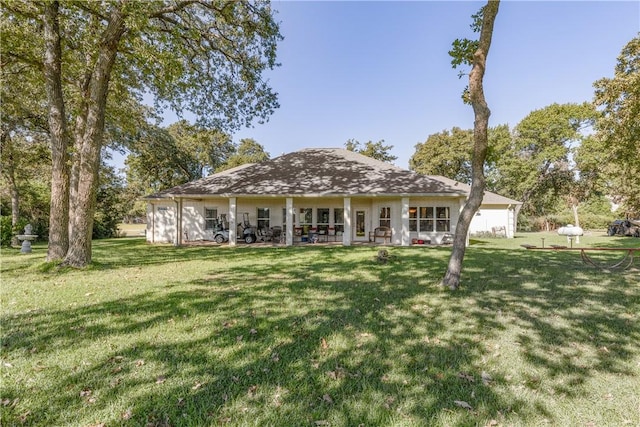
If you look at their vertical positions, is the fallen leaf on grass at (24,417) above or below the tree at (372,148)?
below

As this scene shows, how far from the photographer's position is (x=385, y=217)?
691 inches

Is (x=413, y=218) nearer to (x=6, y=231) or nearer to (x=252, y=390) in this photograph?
(x=252, y=390)

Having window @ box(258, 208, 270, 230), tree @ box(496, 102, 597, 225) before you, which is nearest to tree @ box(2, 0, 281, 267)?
window @ box(258, 208, 270, 230)

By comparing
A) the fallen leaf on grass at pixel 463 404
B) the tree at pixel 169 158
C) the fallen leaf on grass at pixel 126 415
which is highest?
the tree at pixel 169 158

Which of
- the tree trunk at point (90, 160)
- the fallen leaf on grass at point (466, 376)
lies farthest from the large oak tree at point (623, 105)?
the tree trunk at point (90, 160)

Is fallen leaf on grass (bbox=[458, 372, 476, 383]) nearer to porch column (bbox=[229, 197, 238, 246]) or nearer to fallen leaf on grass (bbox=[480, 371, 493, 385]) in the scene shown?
fallen leaf on grass (bbox=[480, 371, 493, 385])

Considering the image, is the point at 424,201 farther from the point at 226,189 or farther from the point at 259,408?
the point at 259,408

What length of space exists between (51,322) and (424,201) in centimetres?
1610

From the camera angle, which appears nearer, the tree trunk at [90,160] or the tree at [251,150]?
the tree trunk at [90,160]

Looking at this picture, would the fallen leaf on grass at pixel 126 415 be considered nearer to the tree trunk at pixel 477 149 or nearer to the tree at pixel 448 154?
the tree trunk at pixel 477 149

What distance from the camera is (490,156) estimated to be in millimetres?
6980

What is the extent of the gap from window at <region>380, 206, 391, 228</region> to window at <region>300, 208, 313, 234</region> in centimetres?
417

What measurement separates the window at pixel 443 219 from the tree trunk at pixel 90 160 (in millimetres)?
15558

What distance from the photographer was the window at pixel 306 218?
18.4 metres
